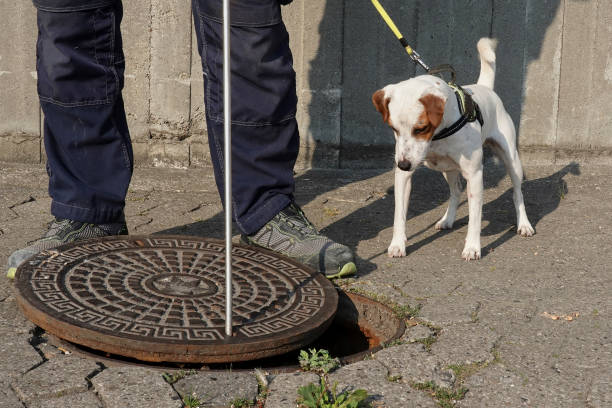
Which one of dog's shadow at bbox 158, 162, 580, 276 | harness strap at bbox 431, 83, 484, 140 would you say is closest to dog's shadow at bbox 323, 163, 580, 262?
dog's shadow at bbox 158, 162, 580, 276

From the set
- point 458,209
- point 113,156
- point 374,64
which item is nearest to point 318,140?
point 374,64

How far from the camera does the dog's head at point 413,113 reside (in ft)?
9.57

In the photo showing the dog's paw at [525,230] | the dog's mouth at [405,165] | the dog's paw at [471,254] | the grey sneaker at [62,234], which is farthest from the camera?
the dog's paw at [525,230]

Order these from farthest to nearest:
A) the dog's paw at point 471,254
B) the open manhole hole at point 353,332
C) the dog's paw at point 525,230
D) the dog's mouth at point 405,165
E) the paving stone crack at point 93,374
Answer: the dog's paw at point 525,230 < the dog's paw at point 471,254 < the dog's mouth at point 405,165 < the open manhole hole at point 353,332 < the paving stone crack at point 93,374

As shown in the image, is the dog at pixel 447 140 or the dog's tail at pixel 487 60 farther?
the dog's tail at pixel 487 60

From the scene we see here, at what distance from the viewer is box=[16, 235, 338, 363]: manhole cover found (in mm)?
2236

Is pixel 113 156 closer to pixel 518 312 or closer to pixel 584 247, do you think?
pixel 518 312

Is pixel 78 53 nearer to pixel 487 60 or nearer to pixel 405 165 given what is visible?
pixel 405 165

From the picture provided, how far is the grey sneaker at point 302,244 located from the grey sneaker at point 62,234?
540 mm

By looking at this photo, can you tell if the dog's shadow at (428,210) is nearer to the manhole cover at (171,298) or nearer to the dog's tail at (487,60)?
the manhole cover at (171,298)

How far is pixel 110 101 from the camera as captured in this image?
294cm

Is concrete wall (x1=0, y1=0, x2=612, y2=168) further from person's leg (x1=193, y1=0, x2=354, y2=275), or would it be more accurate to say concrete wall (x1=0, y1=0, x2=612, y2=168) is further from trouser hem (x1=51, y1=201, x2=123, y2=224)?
trouser hem (x1=51, y1=201, x2=123, y2=224)

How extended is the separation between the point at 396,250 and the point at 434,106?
66 cm

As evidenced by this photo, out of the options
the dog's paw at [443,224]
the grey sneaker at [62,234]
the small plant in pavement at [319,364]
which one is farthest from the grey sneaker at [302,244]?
the dog's paw at [443,224]
